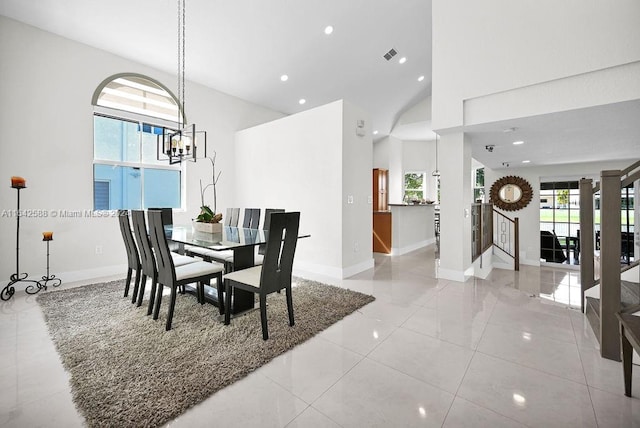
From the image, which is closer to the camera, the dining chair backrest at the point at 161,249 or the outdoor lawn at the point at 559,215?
the dining chair backrest at the point at 161,249

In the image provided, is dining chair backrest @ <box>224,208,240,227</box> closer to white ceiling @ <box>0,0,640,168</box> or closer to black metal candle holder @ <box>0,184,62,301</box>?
black metal candle holder @ <box>0,184,62,301</box>

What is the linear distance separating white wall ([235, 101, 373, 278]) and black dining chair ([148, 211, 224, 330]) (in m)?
1.93

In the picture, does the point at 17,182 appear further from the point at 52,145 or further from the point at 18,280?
the point at 18,280

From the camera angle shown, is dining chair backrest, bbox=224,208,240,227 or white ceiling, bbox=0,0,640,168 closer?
white ceiling, bbox=0,0,640,168

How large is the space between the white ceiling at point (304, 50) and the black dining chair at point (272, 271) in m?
2.98

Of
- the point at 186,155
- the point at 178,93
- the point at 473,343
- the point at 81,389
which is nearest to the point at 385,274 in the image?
the point at 473,343

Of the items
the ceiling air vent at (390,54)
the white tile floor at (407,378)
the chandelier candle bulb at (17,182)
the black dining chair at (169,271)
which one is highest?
the ceiling air vent at (390,54)

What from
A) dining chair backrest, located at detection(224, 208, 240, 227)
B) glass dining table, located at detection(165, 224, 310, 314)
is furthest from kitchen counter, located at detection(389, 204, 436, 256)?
glass dining table, located at detection(165, 224, 310, 314)

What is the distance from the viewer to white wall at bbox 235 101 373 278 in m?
4.20

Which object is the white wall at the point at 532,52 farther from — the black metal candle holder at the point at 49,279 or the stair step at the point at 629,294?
the black metal candle holder at the point at 49,279

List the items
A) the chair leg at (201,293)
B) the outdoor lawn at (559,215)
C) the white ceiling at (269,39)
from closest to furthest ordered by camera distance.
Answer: the chair leg at (201,293) < the white ceiling at (269,39) < the outdoor lawn at (559,215)

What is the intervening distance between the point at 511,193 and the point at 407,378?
6867 mm

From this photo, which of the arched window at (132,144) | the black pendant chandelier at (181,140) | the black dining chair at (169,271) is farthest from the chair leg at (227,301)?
the arched window at (132,144)

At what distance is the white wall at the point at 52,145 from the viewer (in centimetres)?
356
